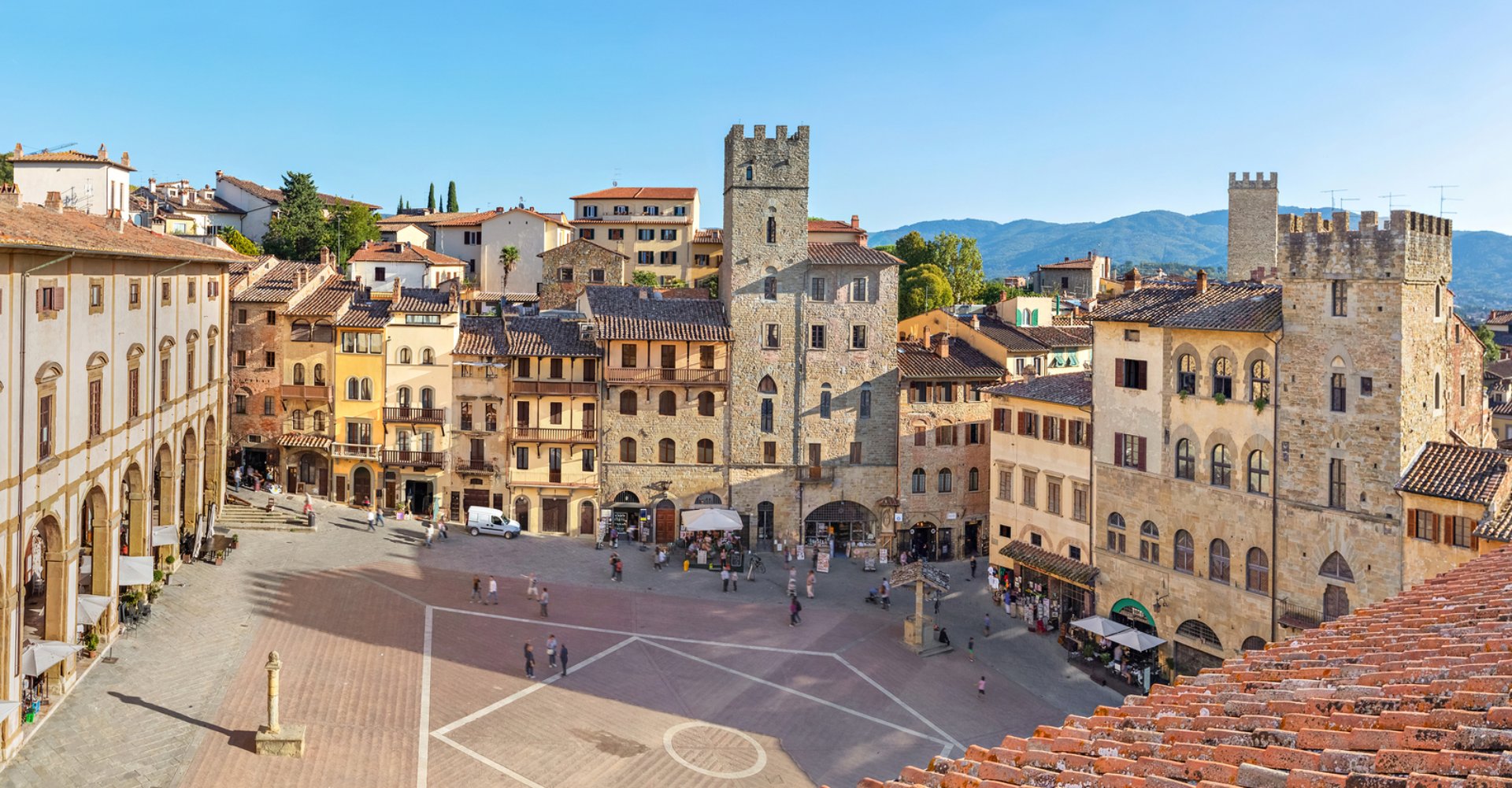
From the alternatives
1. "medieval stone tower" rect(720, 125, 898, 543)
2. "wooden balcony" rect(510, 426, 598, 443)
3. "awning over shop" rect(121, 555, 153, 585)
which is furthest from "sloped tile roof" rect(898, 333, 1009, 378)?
"awning over shop" rect(121, 555, 153, 585)

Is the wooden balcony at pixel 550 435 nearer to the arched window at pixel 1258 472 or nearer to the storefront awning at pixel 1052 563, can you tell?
the storefront awning at pixel 1052 563

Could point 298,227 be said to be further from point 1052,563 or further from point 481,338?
point 1052,563

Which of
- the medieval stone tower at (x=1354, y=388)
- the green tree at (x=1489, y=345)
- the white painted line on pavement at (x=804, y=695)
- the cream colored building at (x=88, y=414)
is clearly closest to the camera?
the cream colored building at (x=88, y=414)

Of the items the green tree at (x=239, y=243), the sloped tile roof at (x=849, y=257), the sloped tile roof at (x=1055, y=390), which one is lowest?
the sloped tile roof at (x=1055, y=390)

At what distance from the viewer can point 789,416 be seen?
194ft

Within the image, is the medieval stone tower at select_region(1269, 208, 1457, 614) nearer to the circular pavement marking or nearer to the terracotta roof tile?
the circular pavement marking

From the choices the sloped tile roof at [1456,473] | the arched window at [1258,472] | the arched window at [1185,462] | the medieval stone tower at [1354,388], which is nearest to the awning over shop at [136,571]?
the arched window at [1185,462]

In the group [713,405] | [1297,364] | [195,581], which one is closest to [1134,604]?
[1297,364]

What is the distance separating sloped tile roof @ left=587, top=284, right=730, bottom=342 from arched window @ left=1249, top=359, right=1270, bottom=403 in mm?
26180

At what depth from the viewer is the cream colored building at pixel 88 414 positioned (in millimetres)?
26156

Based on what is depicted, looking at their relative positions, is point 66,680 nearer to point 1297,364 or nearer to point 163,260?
point 163,260

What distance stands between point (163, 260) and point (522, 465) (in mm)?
22430

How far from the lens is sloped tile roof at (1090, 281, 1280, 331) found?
129 ft

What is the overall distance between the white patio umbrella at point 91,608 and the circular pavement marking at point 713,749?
51.7 ft
